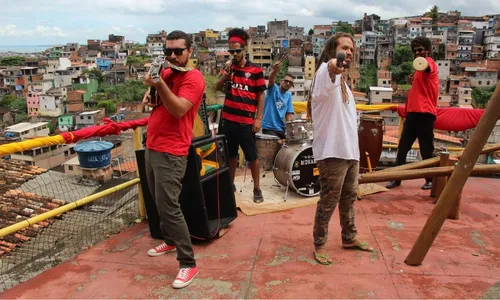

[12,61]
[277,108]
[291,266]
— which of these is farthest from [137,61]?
[291,266]

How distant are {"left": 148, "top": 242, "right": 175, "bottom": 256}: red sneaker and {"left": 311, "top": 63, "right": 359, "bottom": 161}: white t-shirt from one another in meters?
1.49

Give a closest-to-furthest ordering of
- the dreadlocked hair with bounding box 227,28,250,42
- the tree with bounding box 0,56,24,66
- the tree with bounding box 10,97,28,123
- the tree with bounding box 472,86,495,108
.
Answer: the dreadlocked hair with bounding box 227,28,250,42 < the tree with bounding box 472,86,495,108 < the tree with bounding box 10,97,28,123 < the tree with bounding box 0,56,24,66

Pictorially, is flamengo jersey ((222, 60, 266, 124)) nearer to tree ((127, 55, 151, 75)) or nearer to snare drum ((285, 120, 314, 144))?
snare drum ((285, 120, 314, 144))

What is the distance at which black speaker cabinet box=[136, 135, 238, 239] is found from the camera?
3370 mm

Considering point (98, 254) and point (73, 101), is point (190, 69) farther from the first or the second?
point (73, 101)

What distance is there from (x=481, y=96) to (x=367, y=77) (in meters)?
18.0

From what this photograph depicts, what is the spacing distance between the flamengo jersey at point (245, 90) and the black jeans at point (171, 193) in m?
1.46

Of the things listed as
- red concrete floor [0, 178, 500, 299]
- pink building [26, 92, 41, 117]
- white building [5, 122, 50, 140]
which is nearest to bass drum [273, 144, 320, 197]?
red concrete floor [0, 178, 500, 299]

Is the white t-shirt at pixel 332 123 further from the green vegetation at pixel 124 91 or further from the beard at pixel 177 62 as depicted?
the green vegetation at pixel 124 91

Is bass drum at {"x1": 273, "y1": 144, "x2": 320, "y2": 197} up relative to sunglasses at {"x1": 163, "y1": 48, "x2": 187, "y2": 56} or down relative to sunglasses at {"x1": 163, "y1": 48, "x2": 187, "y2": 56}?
down

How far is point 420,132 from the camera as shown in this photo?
5.02m

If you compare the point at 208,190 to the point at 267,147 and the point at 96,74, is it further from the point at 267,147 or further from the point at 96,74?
the point at 96,74

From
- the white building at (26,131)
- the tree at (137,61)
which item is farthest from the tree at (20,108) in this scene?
the tree at (137,61)

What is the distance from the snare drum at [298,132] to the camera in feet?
16.3
